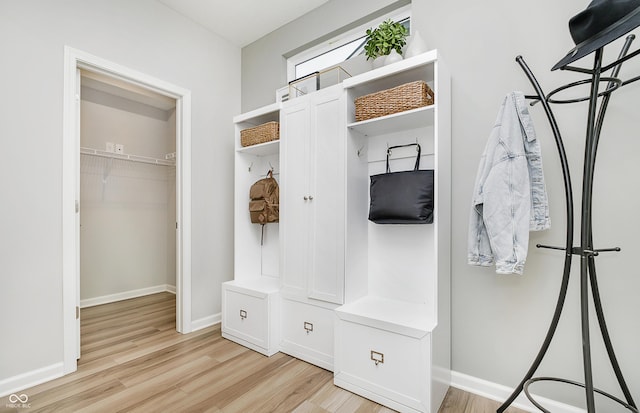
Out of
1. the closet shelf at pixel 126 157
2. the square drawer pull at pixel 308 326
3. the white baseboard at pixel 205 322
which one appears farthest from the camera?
the closet shelf at pixel 126 157

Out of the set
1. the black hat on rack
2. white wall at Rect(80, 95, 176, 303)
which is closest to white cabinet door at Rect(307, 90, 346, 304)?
the black hat on rack

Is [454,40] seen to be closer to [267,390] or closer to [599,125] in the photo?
[599,125]

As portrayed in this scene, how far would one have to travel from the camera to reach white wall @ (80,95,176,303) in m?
3.73

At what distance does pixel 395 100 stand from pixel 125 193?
3.68 m

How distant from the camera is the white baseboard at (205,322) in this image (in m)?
2.88

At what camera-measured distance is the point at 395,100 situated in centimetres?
189

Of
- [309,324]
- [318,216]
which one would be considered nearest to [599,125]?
[318,216]

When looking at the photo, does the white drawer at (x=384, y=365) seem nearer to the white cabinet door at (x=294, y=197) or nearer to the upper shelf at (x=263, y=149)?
the white cabinet door at (x=294, y=197)

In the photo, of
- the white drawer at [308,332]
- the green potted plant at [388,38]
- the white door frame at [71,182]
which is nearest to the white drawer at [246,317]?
the white drawer at [308,332]

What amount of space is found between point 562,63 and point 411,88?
72cm

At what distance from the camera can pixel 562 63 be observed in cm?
129

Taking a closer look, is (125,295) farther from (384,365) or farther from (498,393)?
(498,393)

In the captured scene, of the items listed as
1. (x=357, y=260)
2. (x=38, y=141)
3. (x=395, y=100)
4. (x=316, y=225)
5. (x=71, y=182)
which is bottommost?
(x=357, y=260)

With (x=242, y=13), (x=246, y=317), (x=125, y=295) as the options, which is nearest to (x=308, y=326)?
(x=246, y=317)
